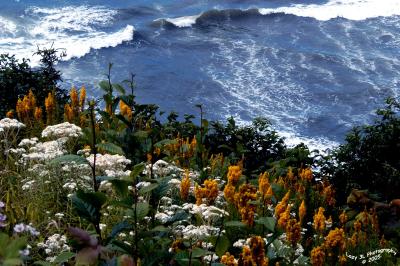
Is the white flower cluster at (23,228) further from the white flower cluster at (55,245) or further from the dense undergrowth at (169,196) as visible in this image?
the white flower cluster at (55,245)

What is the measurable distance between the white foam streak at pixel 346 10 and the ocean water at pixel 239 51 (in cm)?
4

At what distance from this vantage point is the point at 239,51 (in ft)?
70.6

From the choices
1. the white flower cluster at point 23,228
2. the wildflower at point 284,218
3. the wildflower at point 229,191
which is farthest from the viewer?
the wildflower at point 229,191

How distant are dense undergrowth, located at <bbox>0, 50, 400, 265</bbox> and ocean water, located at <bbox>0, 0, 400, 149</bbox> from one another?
721cm

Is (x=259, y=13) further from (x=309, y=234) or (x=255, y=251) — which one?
(x=255, y=251)

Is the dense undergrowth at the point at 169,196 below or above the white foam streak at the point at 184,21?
above

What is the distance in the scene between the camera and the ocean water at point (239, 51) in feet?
58.0

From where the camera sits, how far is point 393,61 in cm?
2056

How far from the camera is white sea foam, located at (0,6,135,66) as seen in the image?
2102 cm

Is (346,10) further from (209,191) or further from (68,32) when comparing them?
(209,191)

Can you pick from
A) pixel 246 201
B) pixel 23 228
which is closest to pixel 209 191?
pixel 246 201

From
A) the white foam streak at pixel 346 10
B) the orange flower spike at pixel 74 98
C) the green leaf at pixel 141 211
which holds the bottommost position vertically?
the white foam streak at pixel 346 10

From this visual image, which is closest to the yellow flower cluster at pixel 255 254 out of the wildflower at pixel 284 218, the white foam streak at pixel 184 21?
the wildflower at pixel 284 218

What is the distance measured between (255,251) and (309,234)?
137 inches
